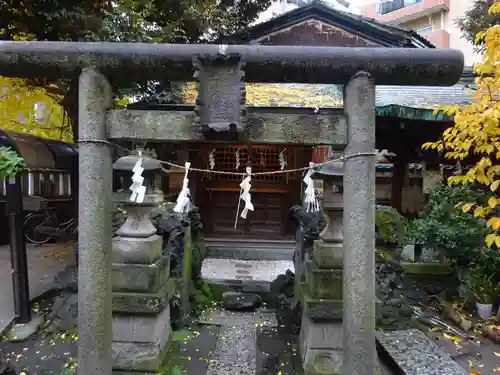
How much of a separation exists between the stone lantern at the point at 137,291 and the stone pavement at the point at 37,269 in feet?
7.24

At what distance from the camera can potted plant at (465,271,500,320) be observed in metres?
6.43

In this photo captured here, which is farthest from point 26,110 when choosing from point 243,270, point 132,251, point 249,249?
point 132,251

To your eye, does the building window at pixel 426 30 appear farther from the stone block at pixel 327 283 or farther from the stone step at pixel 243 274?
the stone block at pixel 327 283

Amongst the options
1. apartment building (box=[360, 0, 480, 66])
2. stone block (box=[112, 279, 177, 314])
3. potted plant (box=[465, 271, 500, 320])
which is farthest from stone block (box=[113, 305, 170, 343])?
apartment building (box=[360, 0, 480, 66])

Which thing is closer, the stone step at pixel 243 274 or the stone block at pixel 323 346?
the stone block at pixel 323 346

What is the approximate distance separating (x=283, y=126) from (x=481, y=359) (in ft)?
15.1

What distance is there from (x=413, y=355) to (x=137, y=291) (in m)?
3.69

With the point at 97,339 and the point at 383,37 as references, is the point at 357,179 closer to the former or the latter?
the point at 97,339

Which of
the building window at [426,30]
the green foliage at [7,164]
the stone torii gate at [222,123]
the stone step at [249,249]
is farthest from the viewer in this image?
the building window at [426,30]

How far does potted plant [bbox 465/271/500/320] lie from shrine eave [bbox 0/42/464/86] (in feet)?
16.1

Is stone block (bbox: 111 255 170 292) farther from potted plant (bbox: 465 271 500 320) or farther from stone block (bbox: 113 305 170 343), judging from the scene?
potted plant (bbox: 465 271 500 320)

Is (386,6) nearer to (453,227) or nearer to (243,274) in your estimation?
(453,227)

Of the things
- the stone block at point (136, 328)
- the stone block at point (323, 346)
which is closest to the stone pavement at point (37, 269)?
the stone block at point (136, 328)

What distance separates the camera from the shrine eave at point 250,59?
3234 mm
